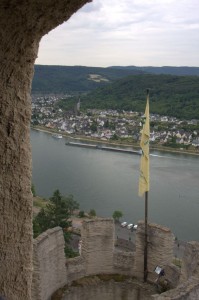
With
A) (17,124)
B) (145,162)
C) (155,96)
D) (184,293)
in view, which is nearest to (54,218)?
(145,162)

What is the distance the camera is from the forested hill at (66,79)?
146 metres

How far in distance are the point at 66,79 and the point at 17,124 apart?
515 feet

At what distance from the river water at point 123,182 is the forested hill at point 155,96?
30304mm

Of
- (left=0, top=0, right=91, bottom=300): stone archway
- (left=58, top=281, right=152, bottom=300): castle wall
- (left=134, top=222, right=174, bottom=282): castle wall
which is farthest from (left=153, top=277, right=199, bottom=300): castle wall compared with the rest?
(left=0, top=0, right=91, bottom=300): stone archway

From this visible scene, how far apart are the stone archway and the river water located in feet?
70.6

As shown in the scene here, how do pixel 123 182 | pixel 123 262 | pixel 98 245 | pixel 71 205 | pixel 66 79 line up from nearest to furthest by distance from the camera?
pixel 98 245 → pixel 123 262 → pixel 71 205 → pixel 123 182 → pixel 66 79

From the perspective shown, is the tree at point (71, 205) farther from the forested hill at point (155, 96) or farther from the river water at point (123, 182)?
the forested hill at point (155, 96)

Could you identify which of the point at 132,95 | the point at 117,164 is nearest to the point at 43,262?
the point at 117,164

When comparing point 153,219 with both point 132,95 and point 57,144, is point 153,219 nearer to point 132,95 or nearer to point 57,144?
point 57,144

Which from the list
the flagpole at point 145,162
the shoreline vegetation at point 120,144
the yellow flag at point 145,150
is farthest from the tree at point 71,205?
the shoreline vegetation at point 120,144

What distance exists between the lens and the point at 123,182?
32.6 m

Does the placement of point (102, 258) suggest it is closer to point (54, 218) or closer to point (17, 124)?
point (17, 124)

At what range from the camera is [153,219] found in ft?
82.0

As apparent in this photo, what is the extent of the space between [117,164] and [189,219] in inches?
570
